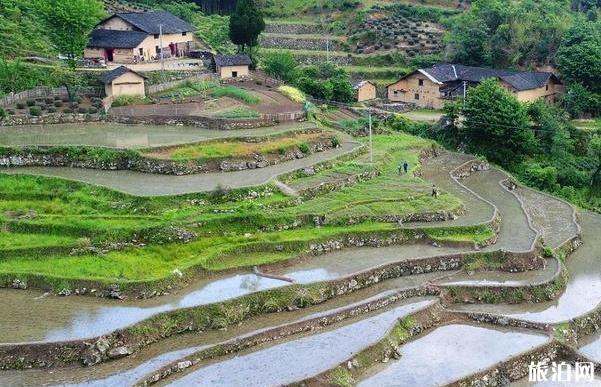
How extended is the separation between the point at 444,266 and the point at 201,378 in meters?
11.0

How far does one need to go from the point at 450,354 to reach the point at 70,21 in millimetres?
29713

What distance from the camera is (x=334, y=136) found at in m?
37.8

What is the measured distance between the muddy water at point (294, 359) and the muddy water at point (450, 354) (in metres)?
1.03

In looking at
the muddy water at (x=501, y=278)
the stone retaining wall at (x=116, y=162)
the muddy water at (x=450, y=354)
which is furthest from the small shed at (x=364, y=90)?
the muddy water at (x=450, y=354)

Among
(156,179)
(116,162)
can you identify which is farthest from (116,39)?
(156,179)

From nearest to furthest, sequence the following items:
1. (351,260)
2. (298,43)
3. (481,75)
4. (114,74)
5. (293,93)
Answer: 1. (351,260)
2. (114,74)
3. (293,93)
4. (481,75)
5. (298,43)

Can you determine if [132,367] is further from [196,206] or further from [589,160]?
[589,160]

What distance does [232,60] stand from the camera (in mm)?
47938

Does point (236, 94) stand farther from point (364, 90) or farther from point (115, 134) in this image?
point (364, 90)

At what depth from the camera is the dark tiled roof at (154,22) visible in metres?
47.9

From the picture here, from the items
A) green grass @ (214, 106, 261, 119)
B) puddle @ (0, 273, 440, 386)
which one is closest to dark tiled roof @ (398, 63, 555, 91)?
green grass @ (214, 106, 261, 119)

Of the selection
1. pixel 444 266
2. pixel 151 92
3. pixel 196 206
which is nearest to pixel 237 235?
pixel 196 206

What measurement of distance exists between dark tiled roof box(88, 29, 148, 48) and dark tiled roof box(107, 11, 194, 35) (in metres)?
0.83

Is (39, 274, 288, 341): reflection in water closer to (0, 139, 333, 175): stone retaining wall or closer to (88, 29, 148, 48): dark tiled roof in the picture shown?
(0, 139, 333, 175): stone retaining wall
